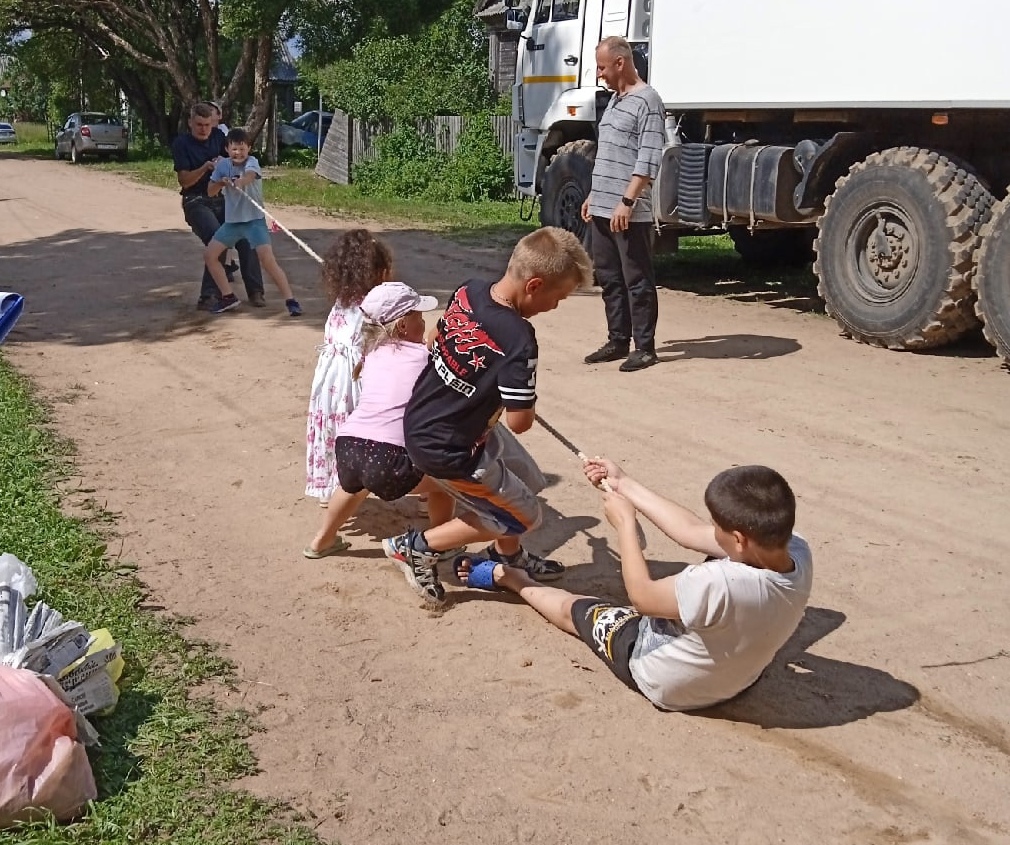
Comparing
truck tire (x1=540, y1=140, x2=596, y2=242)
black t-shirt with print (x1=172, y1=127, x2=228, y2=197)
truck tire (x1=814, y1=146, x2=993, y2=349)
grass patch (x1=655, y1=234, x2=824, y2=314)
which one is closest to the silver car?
grass patch (x1=655, y1=234, x2=824, y2=314)

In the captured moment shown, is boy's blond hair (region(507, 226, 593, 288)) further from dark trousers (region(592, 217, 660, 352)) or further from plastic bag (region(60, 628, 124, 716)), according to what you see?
dark trousers (region(592, 217, 660, 352))

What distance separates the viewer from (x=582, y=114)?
12078mm

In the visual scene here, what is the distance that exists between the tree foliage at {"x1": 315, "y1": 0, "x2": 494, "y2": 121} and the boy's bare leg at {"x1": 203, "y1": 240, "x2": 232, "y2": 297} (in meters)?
15.8

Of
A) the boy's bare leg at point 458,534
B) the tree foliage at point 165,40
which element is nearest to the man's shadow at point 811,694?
the boy's bare leg at point 458,534

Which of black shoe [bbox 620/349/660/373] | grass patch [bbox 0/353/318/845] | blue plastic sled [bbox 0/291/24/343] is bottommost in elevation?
grass patch [bbox 0/353/318/845]

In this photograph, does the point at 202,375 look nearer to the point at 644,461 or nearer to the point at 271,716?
the point at 644,461

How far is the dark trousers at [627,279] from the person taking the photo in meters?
8.24

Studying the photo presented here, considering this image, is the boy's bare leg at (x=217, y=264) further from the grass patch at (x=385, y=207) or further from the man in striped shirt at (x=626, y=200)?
the grass patch at (x=385, y=207)

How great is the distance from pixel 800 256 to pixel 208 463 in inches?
339

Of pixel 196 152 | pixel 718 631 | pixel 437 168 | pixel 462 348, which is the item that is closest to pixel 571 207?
pixel 196 152

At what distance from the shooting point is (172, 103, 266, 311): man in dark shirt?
10070mm

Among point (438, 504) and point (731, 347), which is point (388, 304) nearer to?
point (438, 504)

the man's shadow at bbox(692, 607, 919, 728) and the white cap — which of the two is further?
the white cap

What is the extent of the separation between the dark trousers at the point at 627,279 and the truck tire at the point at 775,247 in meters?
5.03
